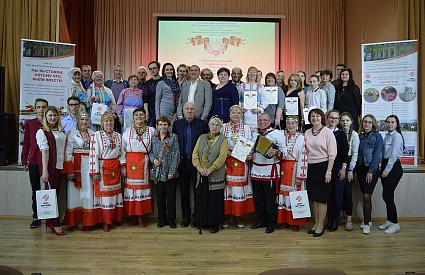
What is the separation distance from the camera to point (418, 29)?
6824mm

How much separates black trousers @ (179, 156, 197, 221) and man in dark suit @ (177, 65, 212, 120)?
0.68 metres

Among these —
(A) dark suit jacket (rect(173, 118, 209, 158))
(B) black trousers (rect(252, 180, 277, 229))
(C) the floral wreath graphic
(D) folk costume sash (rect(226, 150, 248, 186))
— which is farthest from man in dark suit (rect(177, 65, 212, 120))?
(C) the floral wreath graphic

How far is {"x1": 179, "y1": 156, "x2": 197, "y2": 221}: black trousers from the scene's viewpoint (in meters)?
4.86

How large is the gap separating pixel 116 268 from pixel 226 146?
6.04 feet

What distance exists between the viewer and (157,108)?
540 cm

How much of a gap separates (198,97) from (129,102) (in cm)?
96

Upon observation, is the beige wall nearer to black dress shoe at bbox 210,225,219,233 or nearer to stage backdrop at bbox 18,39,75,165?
black dress shoe at bbox 210,225,219,233

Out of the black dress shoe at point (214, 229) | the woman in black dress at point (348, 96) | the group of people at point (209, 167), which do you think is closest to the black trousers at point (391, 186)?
the group of people at point (209, 167)

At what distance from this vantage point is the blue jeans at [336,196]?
4715 mm

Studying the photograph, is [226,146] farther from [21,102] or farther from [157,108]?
[21,102]

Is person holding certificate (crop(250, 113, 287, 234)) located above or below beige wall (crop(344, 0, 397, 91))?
below

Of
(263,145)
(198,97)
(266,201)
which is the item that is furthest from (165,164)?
(266,201)

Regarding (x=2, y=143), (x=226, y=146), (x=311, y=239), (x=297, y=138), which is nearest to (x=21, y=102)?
(x=2, y=143)

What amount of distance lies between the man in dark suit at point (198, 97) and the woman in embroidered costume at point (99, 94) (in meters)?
1.04
